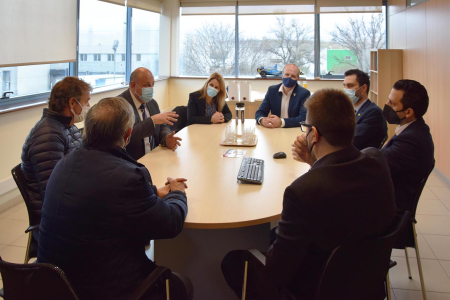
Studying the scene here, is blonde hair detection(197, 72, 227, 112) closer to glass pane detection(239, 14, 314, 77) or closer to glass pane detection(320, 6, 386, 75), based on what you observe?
glass pane detection(239, 14, 314, 77)

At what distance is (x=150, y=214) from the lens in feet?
4.58

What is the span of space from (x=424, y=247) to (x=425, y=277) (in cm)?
48

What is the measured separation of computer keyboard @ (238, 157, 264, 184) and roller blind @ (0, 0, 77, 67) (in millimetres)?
2670

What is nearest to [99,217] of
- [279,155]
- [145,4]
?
[279,155]

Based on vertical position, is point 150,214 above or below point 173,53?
below

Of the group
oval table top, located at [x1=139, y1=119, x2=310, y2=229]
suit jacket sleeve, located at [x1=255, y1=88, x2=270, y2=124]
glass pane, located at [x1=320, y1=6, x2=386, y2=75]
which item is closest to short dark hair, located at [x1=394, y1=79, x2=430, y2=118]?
oval table top, located at [x1=139, y1=119, x2=310, y2=229]

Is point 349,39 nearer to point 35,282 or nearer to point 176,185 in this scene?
point 176,185

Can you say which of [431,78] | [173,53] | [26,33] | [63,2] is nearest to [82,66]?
[63,2]

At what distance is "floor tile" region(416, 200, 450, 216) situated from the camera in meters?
3.66

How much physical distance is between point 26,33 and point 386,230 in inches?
153

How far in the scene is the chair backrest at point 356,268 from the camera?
1.27 m

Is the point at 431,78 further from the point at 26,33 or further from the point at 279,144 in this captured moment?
the point at 26,33

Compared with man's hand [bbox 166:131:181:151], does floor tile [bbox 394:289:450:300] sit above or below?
below

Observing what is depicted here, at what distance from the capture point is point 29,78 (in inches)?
170
